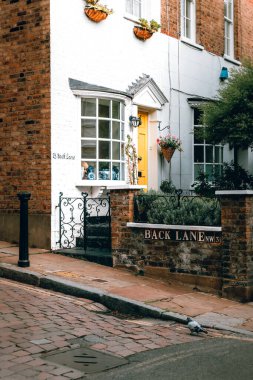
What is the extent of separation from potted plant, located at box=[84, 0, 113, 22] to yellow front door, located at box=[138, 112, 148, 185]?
270 centimetres

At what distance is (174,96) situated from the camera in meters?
13.9

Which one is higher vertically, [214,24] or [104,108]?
[214,24]

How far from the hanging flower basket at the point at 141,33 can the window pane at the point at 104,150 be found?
305 centimetres

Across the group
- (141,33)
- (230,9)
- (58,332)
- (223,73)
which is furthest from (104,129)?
(230,9)

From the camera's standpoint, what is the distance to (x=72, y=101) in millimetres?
Result: 10656

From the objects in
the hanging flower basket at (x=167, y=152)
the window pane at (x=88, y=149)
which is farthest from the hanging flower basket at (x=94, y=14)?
the hanging flower basket at (x=167, y=152)

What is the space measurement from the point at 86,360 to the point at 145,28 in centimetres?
947

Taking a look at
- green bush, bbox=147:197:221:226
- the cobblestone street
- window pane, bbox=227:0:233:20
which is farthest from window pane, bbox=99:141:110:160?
window pane, bbox=227:0:233:20

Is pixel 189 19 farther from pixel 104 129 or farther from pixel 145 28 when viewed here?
pixel 104 129

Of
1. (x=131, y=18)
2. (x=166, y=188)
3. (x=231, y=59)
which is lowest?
(x=166, y=188)

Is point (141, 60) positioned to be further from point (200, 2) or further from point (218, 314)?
point (218, 314)

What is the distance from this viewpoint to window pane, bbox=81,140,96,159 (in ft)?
35.8

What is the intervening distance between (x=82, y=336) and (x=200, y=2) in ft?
38.9

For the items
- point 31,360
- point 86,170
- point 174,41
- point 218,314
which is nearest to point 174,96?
point 174,41
